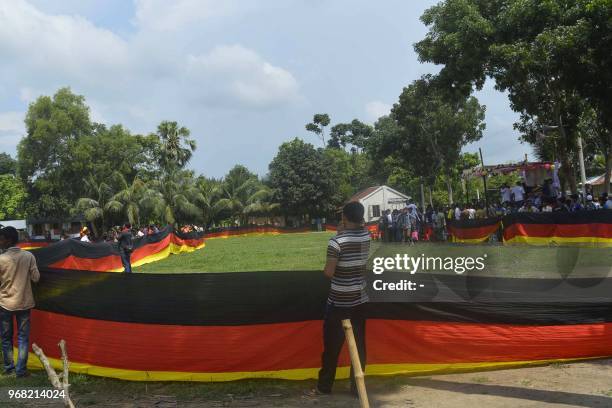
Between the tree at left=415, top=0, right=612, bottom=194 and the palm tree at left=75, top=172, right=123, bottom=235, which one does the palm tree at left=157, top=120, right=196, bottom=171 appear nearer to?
the palm tree at left=75, top=172, right=123, bottom=235

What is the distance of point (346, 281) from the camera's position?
4988 millimetres

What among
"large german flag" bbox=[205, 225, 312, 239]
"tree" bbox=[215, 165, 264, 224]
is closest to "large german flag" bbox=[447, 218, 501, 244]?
"large german flag" bbox=[205, 225, 312, 239]

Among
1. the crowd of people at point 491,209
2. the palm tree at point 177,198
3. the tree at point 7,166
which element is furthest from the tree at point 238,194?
the tree at point 7,166

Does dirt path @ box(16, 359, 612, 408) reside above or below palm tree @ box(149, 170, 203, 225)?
below

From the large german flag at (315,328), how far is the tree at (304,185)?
5353 centimetres

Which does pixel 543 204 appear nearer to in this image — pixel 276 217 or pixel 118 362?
pixel 118 362

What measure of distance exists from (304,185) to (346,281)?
179 feet

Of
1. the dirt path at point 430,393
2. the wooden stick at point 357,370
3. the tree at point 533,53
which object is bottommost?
the dirt path at point 430,393

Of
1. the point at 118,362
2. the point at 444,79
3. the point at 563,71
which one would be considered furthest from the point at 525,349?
the point at 444,79

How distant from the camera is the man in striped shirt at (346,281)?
4934mm

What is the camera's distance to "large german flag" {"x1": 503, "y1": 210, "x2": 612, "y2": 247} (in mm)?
15820

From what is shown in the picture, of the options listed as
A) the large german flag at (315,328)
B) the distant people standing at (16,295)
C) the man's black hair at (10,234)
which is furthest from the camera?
the man's black hair at (10,234)

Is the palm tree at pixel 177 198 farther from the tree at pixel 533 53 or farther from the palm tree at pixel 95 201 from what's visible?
the tree at pixel 533 53

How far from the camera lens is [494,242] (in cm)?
1931
